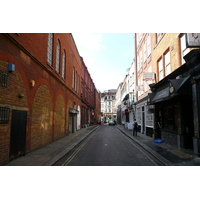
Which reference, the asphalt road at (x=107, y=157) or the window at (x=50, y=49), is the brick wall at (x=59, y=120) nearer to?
the window at (x=50, y=49)

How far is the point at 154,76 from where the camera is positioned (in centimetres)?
1422

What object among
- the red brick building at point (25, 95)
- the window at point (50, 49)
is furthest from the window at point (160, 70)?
the window at point (50, 49)

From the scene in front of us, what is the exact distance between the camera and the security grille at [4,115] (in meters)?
5.81

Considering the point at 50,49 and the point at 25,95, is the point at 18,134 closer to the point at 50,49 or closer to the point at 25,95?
the point at 25,95

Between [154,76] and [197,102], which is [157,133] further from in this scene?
[197,102]

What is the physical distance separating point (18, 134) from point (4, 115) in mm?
1531

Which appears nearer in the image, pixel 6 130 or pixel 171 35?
pixel 6 130

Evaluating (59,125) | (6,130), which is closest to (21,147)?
(6,130)

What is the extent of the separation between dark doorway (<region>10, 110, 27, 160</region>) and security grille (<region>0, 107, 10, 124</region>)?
19.7 inches

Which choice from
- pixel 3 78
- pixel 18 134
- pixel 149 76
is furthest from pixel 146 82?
pixel 3 78

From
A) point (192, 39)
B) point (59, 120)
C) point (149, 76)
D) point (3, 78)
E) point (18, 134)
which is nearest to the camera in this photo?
point (3, 78)

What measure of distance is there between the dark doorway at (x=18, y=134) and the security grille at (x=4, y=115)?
499 mm

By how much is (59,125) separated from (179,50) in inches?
441

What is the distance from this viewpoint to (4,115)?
598 centimetres
